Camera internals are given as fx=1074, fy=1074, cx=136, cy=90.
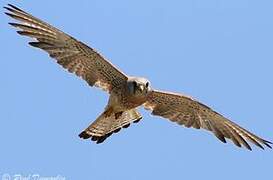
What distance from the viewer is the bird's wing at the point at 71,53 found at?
67.2ft

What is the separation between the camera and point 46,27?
2072cm

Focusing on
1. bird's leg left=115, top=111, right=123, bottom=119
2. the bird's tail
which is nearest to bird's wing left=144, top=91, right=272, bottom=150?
bird's leg left=115, top=111, right=123, bottom=119

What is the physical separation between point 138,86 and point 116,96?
60 cm

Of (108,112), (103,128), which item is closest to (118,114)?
(108,112)

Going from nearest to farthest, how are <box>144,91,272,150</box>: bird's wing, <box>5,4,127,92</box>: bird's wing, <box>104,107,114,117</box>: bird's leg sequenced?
<box>5,4,127,92</box>: bird's wing < <box>104,107,114,117</box>: bird's leg < <box>144,91,272,150</box>: bird's wing

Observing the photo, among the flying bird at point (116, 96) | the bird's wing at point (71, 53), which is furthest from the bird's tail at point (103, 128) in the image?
the bird's wing at point (71, 53)

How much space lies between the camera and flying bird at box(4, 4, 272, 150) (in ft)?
67.9

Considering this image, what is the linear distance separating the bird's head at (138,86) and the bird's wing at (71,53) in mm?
241

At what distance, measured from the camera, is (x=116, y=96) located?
2136 cm

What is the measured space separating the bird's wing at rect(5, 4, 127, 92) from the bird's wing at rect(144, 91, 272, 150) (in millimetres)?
1102

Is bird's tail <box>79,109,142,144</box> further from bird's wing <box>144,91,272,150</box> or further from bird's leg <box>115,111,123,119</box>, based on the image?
bird's wing <box>144,91,272,150</box>

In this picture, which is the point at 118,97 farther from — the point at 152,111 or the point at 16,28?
the point at 16,28

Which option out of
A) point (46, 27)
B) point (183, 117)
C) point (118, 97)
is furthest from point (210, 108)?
point (46, 27)

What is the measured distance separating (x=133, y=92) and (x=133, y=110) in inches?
45.5
